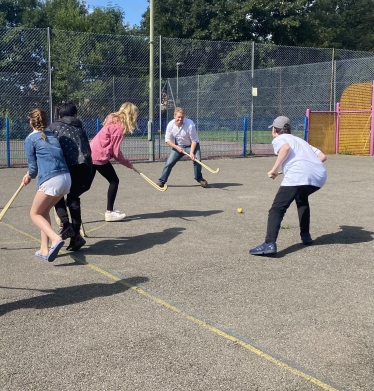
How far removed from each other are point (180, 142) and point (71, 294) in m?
7.27

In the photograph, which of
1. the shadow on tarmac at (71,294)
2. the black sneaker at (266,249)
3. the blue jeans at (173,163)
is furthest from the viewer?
the blue jeans at (173,163)

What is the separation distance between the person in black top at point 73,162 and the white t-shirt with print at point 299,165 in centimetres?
219

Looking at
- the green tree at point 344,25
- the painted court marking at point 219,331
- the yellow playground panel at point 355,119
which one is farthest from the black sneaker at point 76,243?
the green tree at point 344,25

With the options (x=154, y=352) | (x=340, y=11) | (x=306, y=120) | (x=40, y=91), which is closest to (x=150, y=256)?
(x=154, y=352)

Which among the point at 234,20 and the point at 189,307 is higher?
the point at 234,20

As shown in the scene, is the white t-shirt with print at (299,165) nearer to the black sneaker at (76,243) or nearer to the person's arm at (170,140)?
the black sneaker at (76,243)

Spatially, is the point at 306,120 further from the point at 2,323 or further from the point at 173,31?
the point at 173,31

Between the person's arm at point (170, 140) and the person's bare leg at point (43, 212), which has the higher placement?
the person's arm at point (170, 140)

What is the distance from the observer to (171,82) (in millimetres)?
19938

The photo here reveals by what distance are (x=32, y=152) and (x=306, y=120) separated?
1665 centimetres

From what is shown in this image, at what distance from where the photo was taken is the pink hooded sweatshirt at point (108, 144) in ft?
25.7

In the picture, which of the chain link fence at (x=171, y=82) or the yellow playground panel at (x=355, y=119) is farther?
the yellow playground panel at (x=355, y=119)

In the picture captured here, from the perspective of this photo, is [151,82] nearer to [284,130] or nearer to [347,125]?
[347,125]

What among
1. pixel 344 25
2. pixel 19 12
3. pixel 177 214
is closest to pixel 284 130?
pixel 177 214
